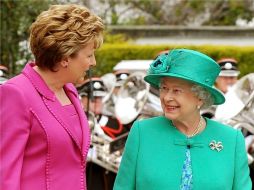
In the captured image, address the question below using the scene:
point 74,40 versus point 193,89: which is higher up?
point 74,40

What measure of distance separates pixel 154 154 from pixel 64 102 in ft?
1.56

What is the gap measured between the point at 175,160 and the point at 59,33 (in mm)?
768

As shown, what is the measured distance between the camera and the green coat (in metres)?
3.14

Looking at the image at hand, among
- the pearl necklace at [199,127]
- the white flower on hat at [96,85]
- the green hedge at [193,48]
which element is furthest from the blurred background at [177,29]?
the pearl necklace at [199,127]

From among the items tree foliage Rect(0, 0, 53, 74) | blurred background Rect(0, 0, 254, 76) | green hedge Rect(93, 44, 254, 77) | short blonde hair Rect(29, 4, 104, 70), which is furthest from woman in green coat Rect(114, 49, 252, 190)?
green hedge Rect(93, 44, 254, 77)

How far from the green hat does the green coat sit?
21 centimetres

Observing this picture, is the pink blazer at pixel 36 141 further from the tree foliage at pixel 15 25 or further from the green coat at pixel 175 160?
the tree foliage at pixel 15 25

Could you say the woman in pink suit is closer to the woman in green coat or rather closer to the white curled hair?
the woman in green coat

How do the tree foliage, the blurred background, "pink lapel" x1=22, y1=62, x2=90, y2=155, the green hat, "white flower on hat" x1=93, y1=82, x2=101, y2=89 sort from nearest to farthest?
1. "pink lapel" x1=22, y1=62, x2=90, y2=155
2. the green hat
3. the tree foliage
4. "white flower on hat" x1=93, y1=82, x2=101, y2=89
5. the blurred background

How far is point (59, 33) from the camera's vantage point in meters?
2.78

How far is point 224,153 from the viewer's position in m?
3.21

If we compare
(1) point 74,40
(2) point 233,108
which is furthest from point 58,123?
(2) point 233,108

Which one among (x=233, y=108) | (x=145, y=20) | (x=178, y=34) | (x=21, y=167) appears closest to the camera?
(x=21, y=167)

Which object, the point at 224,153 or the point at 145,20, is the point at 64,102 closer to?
the point at 224,153
